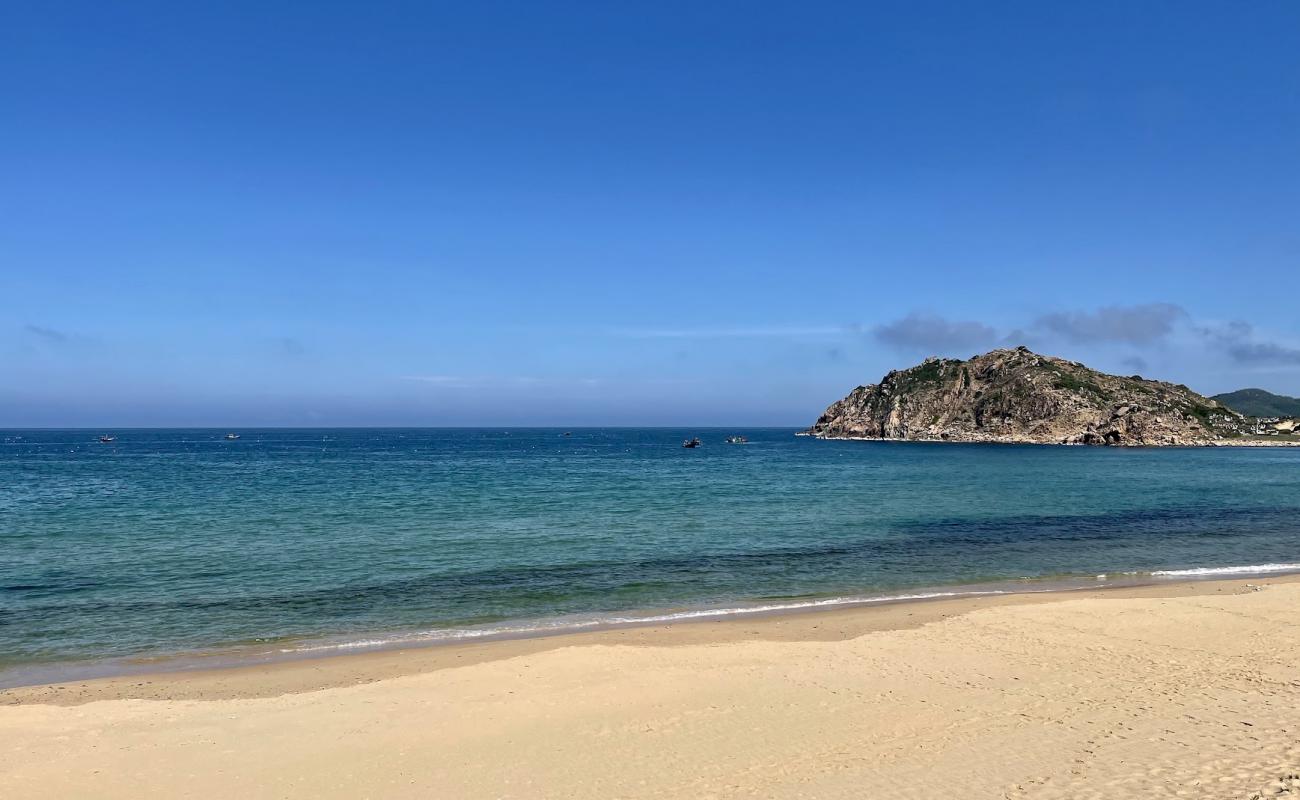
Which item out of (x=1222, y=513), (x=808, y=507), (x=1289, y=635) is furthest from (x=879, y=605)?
(x=1222, y=513)

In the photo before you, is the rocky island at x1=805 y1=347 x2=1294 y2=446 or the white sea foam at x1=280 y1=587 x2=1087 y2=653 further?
the rocky island at x1=805 y1=347 x2=1294 y2=446

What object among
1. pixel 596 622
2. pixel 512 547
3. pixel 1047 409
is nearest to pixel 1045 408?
pixel 1047 409

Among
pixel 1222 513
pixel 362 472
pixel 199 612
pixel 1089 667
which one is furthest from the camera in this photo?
pixel 362 472

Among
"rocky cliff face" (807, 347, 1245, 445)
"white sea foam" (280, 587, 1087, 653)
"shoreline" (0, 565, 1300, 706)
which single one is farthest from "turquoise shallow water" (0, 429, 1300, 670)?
"rocky cliff face" (807, 347, 1245, 445)

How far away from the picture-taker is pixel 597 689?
49.5ft

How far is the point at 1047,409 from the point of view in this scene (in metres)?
167

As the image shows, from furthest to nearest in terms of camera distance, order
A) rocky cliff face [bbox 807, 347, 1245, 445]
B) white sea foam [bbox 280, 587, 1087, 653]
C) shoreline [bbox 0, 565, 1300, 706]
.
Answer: rocky cliff face [bbox 807, 347, 1245, 445] → white sea foam [bbox 280, 587, 1087, 653] → shoreline [bbox 0, 565, 1300, 706]

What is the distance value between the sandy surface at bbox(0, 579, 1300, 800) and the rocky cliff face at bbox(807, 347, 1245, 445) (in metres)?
163

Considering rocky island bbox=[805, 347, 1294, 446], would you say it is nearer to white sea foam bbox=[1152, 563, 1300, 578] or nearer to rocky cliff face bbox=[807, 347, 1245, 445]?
rocky cliff face bbox=[807, 347, 1245, 445]

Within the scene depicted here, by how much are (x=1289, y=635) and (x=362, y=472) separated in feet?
276

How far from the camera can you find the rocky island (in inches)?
6353

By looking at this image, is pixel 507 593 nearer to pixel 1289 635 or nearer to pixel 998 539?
pixel 1289 635

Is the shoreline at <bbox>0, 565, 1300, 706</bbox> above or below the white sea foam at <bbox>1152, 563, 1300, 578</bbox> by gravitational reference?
below

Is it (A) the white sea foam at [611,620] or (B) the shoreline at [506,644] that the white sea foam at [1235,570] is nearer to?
(A) the white sea foam at [611,620]
